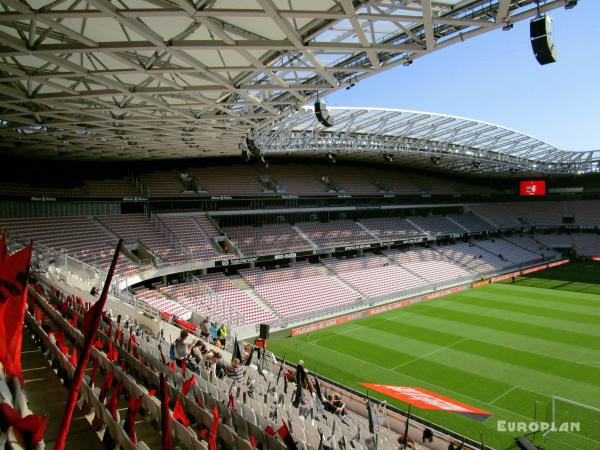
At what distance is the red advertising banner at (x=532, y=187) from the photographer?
5416cm

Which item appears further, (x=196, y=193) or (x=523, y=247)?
(x=523, y=247)

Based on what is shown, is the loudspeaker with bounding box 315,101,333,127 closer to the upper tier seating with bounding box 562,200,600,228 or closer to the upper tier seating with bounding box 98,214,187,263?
the upper tier seating with bounding box 98,214,187,263

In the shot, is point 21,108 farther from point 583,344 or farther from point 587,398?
point 583,344

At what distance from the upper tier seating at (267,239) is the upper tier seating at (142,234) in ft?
19.4

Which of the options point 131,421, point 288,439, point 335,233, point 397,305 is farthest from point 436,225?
point 131,421

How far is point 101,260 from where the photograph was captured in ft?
74.0

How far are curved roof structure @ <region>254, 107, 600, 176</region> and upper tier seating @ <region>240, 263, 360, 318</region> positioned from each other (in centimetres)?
959

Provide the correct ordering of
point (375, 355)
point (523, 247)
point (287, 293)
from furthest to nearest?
point (523, 247)
point (287, 293)
point (375, 355)

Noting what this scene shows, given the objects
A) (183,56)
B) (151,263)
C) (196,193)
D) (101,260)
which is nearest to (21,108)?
(183,56)

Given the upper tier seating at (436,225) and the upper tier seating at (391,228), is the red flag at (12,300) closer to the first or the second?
the upper tier seating at (391,228)

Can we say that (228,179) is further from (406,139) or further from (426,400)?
(426,400)

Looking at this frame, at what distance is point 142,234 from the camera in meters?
27.8

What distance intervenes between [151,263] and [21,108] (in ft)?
44.7

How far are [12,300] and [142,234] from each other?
81.9ft
